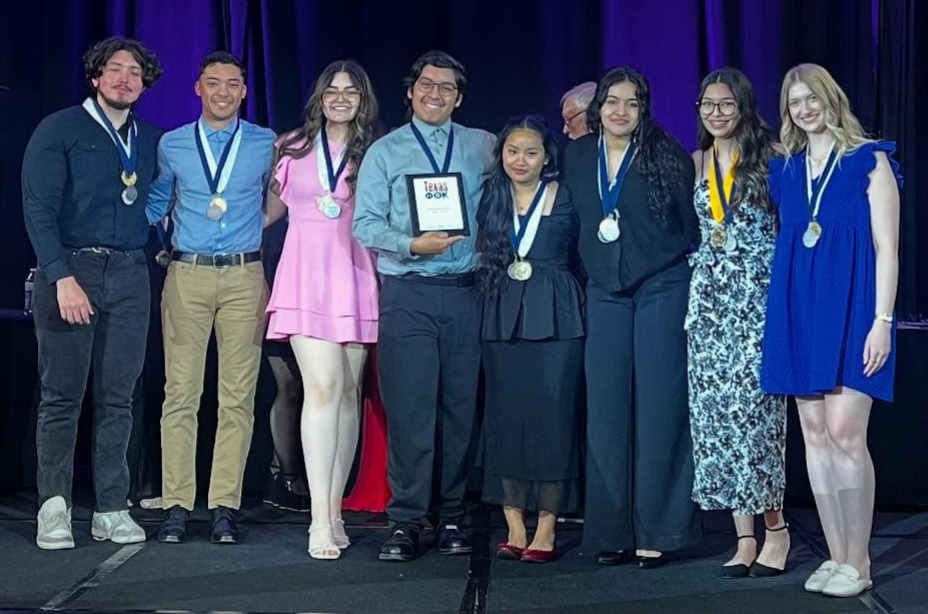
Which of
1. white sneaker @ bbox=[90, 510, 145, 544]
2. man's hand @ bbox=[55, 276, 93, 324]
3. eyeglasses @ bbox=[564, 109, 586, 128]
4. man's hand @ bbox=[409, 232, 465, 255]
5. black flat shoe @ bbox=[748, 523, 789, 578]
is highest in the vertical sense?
eyeglasses @ bbox=[564, 109, 586, 128]

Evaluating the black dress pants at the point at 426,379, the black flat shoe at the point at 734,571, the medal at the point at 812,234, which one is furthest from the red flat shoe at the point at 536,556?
the medal at the point at 812,234

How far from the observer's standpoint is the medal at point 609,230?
4227 millimetres

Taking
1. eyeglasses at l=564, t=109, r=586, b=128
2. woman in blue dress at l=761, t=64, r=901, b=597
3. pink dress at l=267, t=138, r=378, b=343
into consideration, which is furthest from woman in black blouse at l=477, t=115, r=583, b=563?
eyeglasses at l=564, t=109, r=586, b=128

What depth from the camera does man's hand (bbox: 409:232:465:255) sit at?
4180 millimetres

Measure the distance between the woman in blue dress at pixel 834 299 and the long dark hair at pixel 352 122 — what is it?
138cm

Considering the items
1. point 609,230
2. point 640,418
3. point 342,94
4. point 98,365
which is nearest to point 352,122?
point 342,94

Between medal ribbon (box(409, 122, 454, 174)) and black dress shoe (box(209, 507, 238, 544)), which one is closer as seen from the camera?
medal ribbon (box(409, 122, 454, 174))

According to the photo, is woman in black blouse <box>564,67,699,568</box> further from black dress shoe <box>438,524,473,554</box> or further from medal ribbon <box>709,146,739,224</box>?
black dress shoe <box>438,524,473,554</box>

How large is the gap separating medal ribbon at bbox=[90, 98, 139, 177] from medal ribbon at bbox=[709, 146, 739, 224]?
1.97 m

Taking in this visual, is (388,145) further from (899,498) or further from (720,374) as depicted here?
(899,498)

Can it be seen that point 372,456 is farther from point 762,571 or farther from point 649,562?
point 762,571

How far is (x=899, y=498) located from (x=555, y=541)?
170 cm

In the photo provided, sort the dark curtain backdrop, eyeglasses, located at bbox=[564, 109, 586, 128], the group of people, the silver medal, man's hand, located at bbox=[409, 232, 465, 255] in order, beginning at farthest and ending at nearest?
the dark curtain backdrop → eyeglasses, located at bbox=[564, 109, 586, 128] → the silver medal → man's hand, located at bbox=[409, 232, 465, 255] → the group of people

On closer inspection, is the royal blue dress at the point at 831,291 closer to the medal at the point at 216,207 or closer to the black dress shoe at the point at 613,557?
the black dress shoe at the point at 613,557
